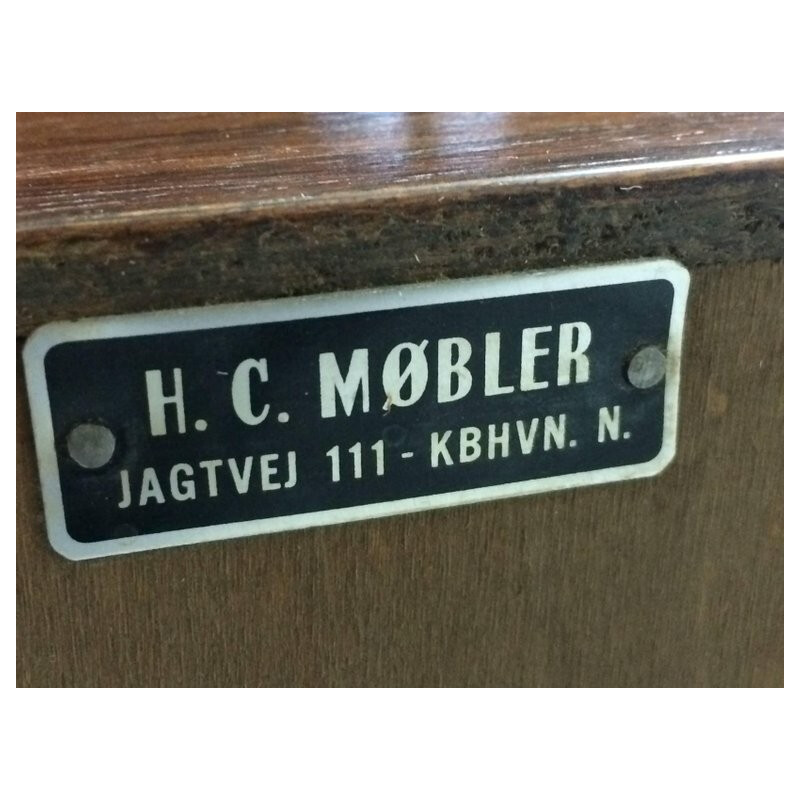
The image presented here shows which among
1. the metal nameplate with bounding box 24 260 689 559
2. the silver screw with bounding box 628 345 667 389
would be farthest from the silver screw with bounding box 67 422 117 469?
the silver screw with bounding box 628 345 667 389

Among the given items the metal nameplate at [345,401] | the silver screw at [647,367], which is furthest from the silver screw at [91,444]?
the silver screw at [647,367]

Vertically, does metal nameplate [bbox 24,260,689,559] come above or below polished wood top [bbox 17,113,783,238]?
below

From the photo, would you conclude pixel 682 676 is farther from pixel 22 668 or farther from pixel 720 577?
pixel 22 668

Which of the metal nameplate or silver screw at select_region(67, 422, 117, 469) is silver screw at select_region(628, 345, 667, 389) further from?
silver screw at select_region(67, 422, 117, 469)

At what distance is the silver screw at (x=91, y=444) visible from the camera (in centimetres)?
42

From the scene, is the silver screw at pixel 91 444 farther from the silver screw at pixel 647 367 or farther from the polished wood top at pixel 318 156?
the silver screw at pixel 647 367

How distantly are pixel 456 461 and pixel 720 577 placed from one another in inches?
6.7

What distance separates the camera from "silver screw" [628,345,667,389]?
0.49 metres

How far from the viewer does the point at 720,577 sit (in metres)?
0.55

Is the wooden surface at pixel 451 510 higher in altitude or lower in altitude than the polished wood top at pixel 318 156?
lower

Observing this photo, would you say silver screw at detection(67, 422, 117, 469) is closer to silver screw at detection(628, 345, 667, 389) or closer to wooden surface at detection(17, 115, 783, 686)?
wooden surface at detection(17, 115, 783, 686)

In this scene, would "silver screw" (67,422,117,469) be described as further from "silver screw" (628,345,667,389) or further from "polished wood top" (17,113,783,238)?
"silver screw" (628,345,667,389)

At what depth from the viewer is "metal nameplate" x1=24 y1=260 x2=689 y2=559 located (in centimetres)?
42

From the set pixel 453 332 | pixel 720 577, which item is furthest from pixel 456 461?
pixel 720 577
